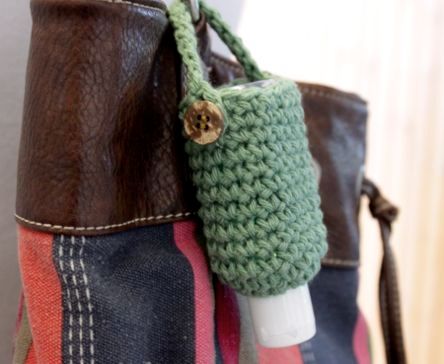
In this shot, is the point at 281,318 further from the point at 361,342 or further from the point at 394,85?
the point at 394,85

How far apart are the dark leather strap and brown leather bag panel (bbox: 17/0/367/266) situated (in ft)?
0.85

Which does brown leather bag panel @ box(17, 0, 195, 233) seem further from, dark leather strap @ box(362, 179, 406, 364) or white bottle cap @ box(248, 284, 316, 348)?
dark leather strap @ box(362, 179, 406, 364)

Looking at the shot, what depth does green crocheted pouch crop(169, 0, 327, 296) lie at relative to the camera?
0.92ft

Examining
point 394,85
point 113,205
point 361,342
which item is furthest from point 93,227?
point 394,85

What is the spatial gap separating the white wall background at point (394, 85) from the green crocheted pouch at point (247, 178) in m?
0.23

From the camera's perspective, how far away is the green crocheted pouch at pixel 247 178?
28 centimetres

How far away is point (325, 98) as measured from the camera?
19.2 inches

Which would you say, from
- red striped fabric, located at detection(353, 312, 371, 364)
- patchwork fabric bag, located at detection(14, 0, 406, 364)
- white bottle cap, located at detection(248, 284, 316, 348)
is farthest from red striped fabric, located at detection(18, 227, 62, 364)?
red striped fabric, located at detection(353, 312, 371, 364)

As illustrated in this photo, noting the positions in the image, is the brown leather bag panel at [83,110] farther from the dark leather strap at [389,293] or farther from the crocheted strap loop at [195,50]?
the dark leather strap at [389,293]

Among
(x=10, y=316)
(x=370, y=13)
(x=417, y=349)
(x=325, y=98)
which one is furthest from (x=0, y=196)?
(x=417, y=349)

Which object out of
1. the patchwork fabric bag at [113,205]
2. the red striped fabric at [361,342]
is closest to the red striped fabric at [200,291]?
the patchwork fabric bag at [113,205]

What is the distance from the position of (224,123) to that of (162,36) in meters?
0.06

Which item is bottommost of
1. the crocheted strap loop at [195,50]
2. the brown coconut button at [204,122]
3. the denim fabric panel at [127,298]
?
the denim fabric panel at [127,298]

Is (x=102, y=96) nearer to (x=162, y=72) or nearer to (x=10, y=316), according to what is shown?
(x=162, y=72)
